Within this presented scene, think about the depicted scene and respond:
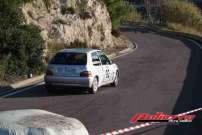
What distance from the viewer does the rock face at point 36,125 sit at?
823 cm

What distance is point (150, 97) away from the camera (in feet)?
67.4

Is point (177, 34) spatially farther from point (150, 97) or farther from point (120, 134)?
point (120, 134)

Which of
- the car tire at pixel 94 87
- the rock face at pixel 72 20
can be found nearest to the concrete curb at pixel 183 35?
the rock face at pixel 72 20

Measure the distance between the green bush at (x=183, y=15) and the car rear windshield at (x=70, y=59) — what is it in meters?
83.5

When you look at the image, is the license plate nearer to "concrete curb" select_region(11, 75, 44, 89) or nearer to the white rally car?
the white rally car

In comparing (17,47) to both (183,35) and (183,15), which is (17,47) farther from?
(183,15)

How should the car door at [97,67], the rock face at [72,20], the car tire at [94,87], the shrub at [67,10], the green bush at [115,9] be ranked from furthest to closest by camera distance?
the green bush at [115,9] < the shrub at [67,10] < the rock face at [72,20] < the car door at [97,67] < the car tire at [94,87]

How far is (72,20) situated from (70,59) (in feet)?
67.0

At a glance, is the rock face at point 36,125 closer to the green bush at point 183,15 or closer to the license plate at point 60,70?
the license plate at point 60,70

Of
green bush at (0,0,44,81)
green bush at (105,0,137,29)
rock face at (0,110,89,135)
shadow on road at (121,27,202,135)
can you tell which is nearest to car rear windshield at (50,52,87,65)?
shadow on road at (121,27,202,135)

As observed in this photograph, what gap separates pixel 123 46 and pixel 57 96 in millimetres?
31109

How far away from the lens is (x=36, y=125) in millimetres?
8352

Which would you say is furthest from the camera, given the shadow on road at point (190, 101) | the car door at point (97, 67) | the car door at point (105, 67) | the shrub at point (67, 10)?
the shrub at point (67, 10)

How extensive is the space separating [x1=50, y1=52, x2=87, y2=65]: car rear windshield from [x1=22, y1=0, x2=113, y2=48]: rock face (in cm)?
1164
